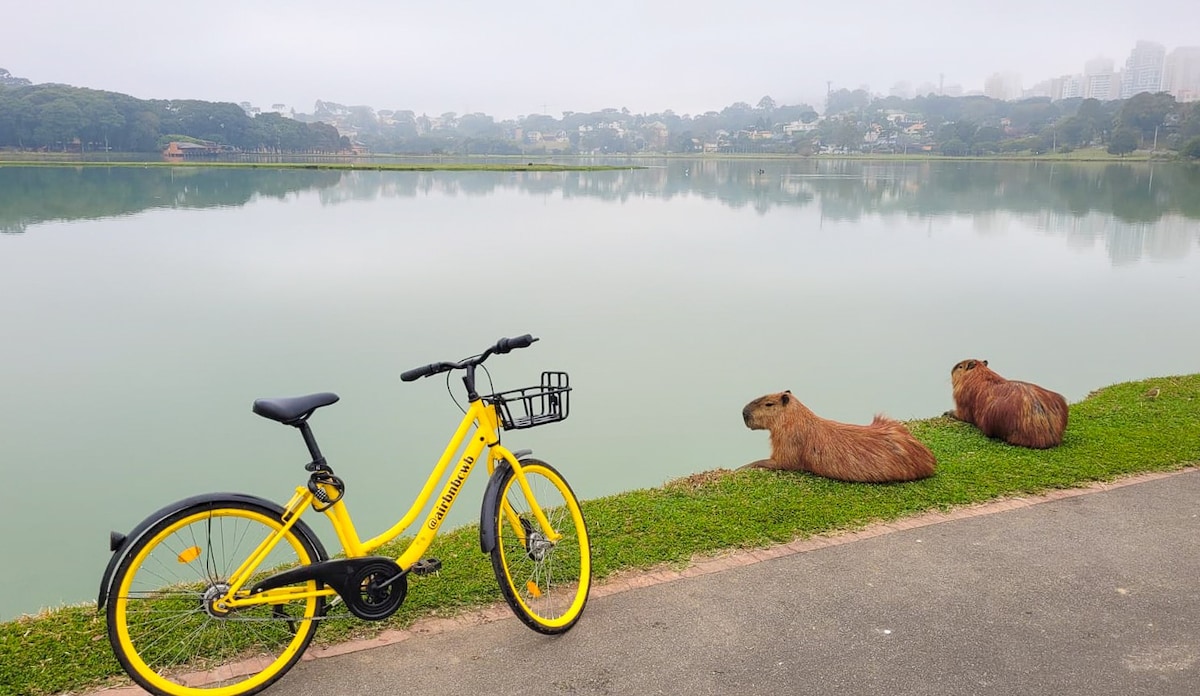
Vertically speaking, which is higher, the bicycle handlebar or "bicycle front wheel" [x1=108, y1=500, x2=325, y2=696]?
the bicycle handlebar

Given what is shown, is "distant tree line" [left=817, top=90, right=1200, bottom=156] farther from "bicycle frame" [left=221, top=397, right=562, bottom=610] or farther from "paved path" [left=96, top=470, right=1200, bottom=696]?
"bicycle frame" [left=221, top=397, right=562, bottom=610]

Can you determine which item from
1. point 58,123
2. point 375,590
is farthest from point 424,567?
point 58,123

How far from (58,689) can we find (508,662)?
5.08ft

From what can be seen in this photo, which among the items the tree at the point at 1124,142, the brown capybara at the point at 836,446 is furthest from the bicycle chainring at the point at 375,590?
the tree at the point at 1124,142

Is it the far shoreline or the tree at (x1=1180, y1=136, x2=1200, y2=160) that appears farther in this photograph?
the tree at (x1=1180, y1=136, x2=1200, y2=160)

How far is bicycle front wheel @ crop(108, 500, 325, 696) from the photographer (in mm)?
2793

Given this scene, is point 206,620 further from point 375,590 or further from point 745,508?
point 745,508

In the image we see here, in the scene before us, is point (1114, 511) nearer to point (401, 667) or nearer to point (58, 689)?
point (401, 667)

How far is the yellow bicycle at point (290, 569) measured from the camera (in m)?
2.85

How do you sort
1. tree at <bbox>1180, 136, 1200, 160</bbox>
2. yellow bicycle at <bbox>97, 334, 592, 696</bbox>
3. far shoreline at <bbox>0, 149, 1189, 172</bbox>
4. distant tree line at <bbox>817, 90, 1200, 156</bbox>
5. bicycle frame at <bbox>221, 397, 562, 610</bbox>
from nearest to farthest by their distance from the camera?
yellow bicycle at <bbox>97, 334, 592, 696</bbox> → bicycle frame at <bbox>221, 397, 562, 610</bbox> → far shoreline at <bbox>0, 149, 1189, 172</bbox> → tree at <bbox>1180, 136, 1200, 160</bbox> → distant tree line at <bbox>817, 90, 1200, 156</bbox>

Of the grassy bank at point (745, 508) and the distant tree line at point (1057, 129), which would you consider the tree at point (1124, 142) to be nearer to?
the distant tree line at point (1057, 129)

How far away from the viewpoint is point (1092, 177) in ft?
183

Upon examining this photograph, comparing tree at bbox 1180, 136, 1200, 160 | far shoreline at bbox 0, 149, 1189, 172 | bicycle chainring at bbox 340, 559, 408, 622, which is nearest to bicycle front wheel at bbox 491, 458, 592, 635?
bicycle chainring at bbox 340, 559, 408, 622

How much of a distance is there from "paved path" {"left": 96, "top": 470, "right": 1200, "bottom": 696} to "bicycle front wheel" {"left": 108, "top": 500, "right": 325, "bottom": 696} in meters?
0.18
